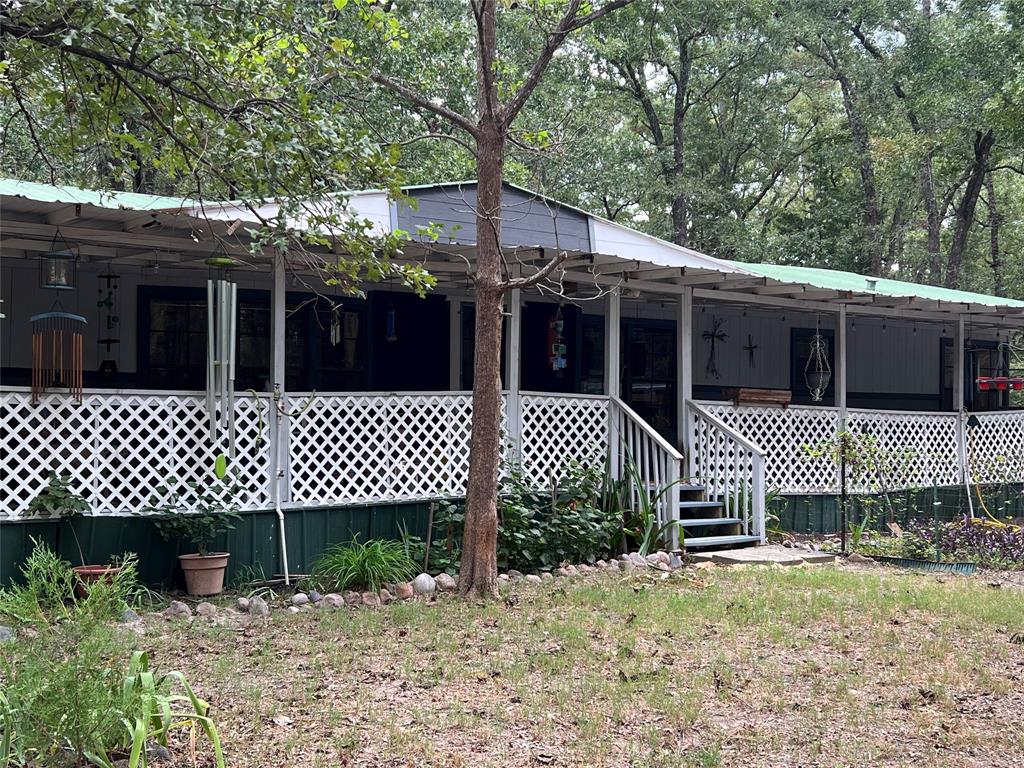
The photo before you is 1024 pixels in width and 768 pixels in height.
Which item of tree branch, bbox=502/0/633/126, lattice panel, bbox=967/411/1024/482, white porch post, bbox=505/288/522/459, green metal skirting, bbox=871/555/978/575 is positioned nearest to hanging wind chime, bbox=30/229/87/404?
tree branch, bbox=502/0/633/126

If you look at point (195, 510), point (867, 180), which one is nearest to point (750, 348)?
point (195, 510)

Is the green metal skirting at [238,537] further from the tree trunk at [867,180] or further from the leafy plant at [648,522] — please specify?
the tree trunk at [867,180]

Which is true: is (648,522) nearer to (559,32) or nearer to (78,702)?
(559,32)

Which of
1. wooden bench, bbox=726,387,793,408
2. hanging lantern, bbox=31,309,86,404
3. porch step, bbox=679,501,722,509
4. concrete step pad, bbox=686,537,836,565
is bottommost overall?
concrete step pad, bbox=686,537,836,565

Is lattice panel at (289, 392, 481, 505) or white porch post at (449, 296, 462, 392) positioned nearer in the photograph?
lattice panel at (289, 392, 481, 505)

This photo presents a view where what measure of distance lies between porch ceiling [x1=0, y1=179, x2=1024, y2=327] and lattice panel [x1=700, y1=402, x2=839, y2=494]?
1413 mm

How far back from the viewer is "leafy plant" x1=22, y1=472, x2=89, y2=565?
824 centimetres

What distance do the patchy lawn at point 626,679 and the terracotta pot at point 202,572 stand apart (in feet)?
2.96

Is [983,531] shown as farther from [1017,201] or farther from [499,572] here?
[1017,201]

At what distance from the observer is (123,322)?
12.3 meters

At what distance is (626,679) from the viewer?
241 inches

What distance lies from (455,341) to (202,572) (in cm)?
611

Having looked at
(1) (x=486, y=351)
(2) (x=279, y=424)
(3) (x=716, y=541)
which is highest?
(1) (x=486, y=351)

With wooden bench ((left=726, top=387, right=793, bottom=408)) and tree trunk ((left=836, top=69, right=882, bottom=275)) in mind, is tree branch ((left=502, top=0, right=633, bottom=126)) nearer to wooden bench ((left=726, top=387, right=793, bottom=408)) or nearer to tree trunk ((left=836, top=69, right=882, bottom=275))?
wooden bench ((left=726, top=387, right=793, bottom=408))
